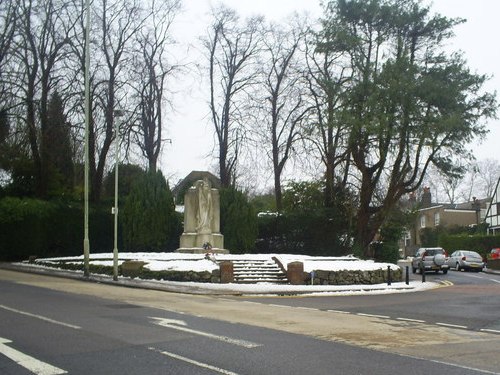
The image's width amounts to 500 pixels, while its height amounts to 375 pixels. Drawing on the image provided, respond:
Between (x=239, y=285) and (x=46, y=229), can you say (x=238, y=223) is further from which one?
(x=239, y=285)

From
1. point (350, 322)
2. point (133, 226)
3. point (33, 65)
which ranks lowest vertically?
point (350, 322)

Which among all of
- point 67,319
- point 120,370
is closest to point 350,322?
point 67,319

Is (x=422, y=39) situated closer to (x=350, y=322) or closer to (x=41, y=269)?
(x=41, y=269)

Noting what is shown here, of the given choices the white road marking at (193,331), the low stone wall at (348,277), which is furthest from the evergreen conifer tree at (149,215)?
the white road marking at (193,331)

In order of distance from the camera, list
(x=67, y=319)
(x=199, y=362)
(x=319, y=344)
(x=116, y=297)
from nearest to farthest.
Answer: (x=199, y=362)
(x=319, y=344)
(x=67, y=319)
(x=116, y=297)

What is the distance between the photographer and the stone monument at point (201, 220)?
35.3 metres

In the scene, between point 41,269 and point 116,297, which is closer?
point 116,297

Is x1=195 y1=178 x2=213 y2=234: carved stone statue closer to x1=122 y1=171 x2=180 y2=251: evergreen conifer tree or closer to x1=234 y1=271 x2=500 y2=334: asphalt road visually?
x1=122 y1=171 x2=180 y2=251: evergreen conifer tree

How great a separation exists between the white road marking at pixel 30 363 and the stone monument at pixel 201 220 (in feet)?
84.8

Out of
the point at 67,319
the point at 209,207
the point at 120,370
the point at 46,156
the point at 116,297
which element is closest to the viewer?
the point at 120,370

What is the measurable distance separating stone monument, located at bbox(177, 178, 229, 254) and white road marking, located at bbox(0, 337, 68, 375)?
25.8m

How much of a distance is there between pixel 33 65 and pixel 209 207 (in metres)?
14.9

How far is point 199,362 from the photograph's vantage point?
8.36m

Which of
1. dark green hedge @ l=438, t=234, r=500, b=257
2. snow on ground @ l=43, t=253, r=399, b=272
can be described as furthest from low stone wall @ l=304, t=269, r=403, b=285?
dark green hedge @ l=438, t=234, r=500, b=257
